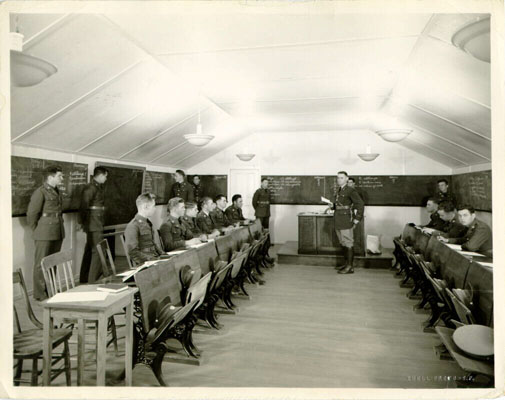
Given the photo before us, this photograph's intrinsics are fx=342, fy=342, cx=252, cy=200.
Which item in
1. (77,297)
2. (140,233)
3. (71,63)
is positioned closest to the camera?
(77,297)

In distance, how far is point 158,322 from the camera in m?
2.27

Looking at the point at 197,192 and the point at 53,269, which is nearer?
the point at 53,269

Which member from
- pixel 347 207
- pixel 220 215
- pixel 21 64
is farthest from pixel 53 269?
pixel 347 207

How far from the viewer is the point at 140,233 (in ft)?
10.9

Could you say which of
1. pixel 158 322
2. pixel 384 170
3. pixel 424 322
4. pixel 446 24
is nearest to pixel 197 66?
pixel 446 24

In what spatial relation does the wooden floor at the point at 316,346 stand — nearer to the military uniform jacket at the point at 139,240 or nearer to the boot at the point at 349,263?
the military uniform jacket at the point at 139,240

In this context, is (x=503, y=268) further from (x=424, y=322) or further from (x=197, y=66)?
(x=197, y=66)

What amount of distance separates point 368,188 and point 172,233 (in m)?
5.70

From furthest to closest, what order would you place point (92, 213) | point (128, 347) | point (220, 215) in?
point (220, 215) < point (92, 213) < point (128, 347)

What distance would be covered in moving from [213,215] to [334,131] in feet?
13.2

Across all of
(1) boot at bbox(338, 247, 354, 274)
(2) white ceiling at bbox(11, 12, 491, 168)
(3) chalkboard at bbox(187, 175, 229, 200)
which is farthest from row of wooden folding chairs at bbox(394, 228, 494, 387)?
(3) chalkboard at bbox(187, 175, 229, 200)

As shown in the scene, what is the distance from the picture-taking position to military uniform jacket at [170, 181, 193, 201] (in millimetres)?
7086

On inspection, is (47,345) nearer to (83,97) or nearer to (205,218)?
(83,97)

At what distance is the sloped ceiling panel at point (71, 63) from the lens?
2275mm
